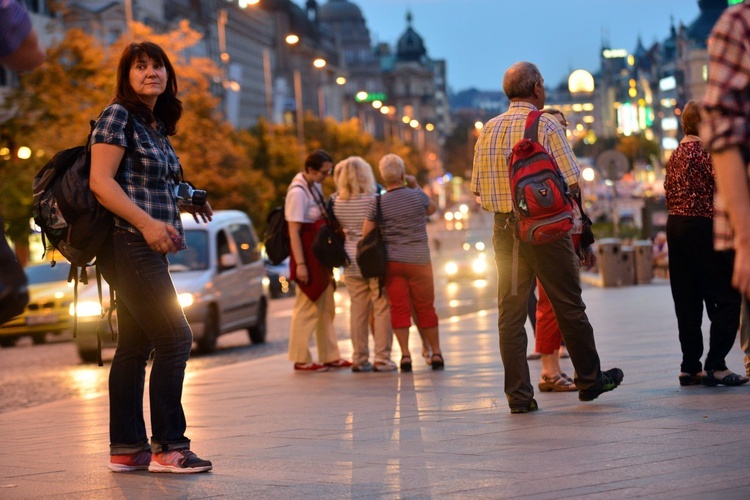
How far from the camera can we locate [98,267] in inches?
287

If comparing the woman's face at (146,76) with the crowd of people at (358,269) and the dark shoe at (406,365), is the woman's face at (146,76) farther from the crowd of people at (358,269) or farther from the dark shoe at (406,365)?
the dark shoe at (406,365)

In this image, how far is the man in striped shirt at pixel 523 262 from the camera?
894 cm

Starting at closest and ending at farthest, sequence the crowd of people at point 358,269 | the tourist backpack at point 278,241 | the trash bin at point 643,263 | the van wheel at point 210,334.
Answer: the crowd of people at point 358,269
the tourist backpack at point 278,241
the van wheel at point 210,334
the trash bin at point 643,263

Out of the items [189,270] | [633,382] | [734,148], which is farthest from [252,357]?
[734,148]

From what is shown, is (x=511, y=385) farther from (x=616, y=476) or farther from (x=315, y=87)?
(x=315, y=87)

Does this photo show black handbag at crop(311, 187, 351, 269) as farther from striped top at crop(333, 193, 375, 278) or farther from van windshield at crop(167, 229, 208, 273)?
van windshield at crop(167, 229, 208, 273)

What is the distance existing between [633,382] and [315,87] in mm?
150660

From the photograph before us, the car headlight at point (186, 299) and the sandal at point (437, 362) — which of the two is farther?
the car headlight at point (186, 299)

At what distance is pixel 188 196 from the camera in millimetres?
7582

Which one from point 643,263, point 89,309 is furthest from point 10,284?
point 643,263

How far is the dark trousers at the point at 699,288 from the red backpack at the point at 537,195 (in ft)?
4.50

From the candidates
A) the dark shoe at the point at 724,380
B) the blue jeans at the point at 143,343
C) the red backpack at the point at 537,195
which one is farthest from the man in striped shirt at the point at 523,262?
the blue jeans at the point at 143,343

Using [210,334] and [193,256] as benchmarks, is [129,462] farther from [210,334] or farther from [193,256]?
[193,256]

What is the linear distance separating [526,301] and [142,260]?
280 cm
